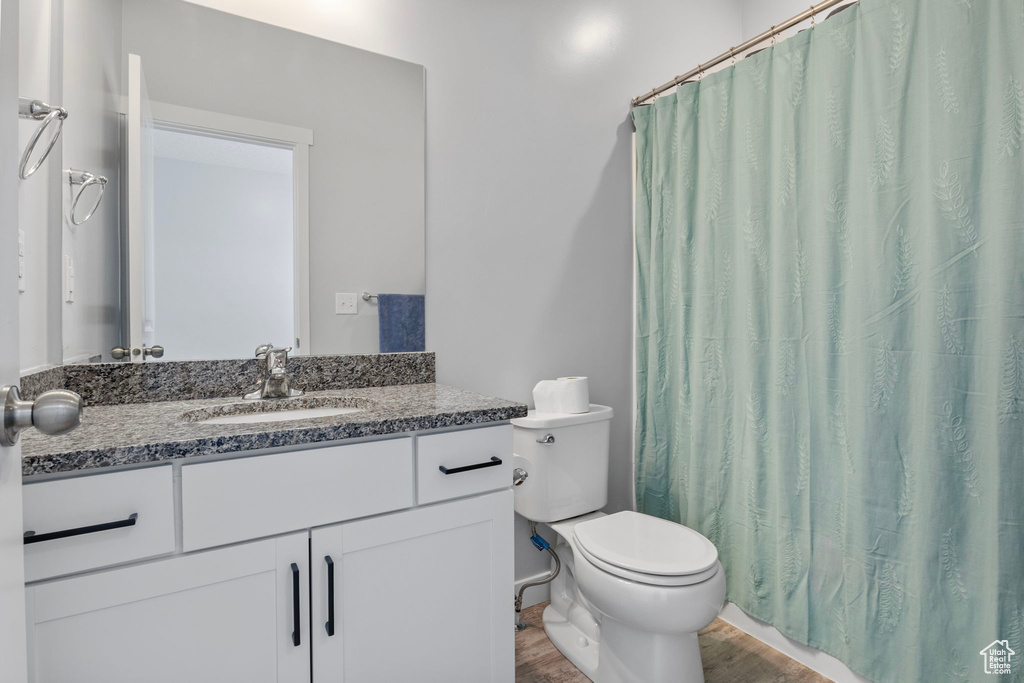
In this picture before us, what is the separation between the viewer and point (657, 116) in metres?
2.00

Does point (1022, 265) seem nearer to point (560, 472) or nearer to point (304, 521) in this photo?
point (560, 472)

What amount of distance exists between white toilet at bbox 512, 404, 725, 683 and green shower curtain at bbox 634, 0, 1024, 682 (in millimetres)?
354

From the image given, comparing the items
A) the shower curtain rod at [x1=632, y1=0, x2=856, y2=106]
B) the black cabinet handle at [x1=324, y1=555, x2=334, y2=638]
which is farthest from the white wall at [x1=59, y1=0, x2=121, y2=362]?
the shower curtain rod at [x1=632, y1=0, x2=856, y2=106]

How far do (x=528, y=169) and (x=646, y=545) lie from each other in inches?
53.0

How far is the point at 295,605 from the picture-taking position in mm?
985

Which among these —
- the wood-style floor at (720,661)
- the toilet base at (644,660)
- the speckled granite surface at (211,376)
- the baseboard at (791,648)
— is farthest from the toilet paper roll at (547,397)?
the baseboard at (791,648)

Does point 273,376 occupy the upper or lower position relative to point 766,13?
lower

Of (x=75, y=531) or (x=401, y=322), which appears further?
(x=401, y=322)

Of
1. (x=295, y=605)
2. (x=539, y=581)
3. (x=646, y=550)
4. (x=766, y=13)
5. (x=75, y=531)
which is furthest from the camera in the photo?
(x=766, y=13)

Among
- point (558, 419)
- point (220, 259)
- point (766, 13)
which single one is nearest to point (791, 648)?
point (558, 419)

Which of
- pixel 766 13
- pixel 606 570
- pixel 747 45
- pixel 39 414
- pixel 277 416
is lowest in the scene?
pixel 606 570

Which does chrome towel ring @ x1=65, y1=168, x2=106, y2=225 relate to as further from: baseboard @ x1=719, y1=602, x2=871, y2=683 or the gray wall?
baseboard @ x1=719, y1=602, x2=871, y2=683

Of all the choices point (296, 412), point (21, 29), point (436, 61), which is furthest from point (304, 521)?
point (436, 61)

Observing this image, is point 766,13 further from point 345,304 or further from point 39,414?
point 39,414
